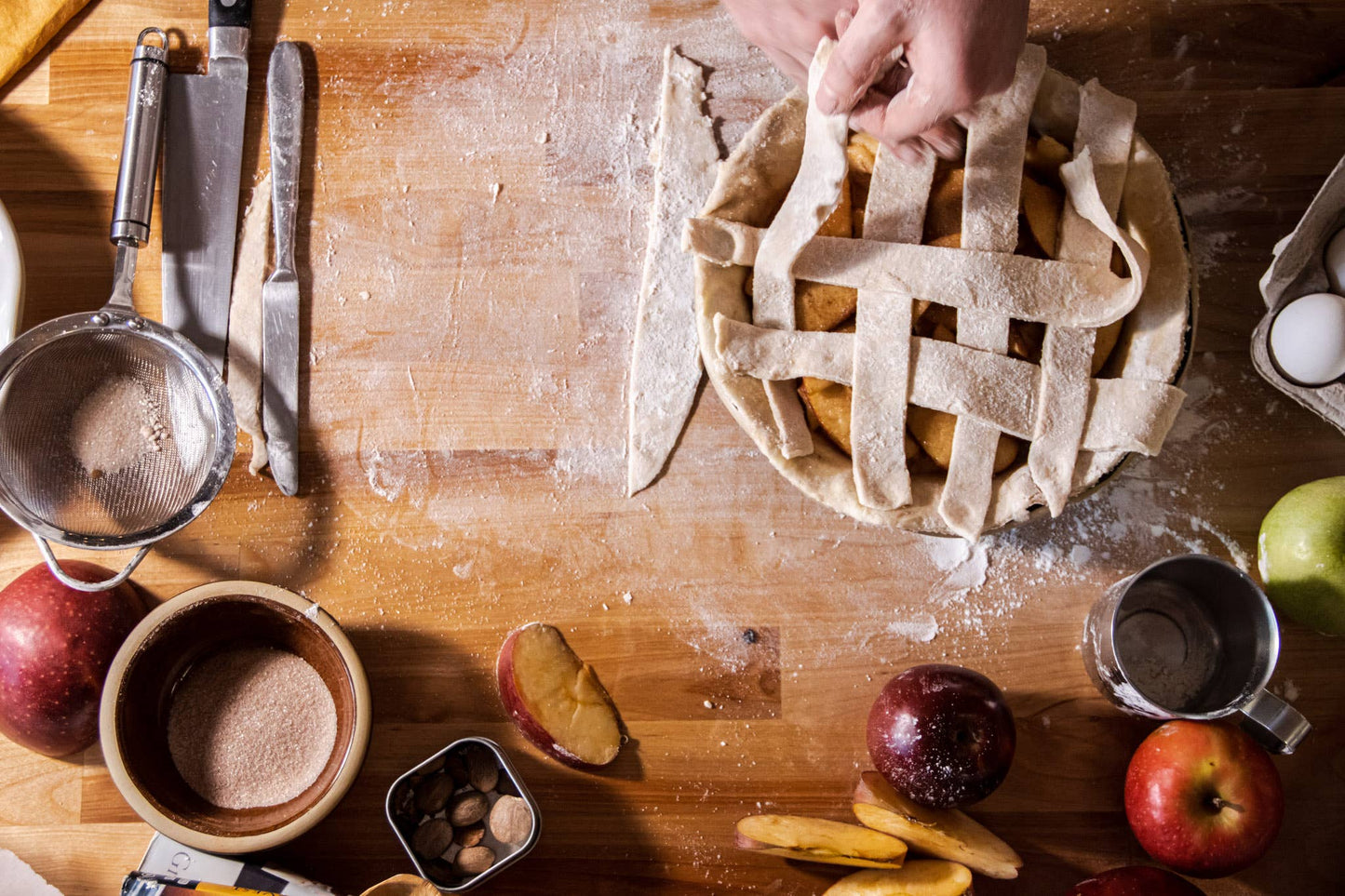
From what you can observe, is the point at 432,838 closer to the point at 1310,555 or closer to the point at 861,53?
the point at 861,53

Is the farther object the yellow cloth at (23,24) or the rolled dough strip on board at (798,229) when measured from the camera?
the yellow cloth at (23,24)

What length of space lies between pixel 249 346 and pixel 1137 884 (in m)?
1.44

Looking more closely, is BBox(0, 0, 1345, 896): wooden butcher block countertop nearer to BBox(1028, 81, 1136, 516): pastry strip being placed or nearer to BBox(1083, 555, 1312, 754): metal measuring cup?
BBox(1083, 555, 1312, 754): metal measuring cup

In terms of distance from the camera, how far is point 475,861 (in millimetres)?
1148

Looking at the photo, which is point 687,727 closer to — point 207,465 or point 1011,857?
point 1011,857

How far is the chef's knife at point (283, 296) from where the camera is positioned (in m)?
1.29

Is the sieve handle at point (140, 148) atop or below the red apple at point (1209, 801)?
atop

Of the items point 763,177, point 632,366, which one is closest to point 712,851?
point 632,366

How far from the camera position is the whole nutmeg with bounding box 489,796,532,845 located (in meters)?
1.16

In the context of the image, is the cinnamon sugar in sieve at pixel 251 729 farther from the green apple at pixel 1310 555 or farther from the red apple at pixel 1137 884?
the green apple at pixel 1310 555

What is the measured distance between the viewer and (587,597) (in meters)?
1.30

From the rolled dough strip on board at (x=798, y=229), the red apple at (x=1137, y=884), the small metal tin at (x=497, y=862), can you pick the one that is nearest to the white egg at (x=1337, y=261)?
the rolled dough strip on board at (x=798, y=229)

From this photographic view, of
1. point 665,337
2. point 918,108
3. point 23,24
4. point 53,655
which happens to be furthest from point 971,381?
point 23,24

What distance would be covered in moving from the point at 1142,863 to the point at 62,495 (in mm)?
1639
